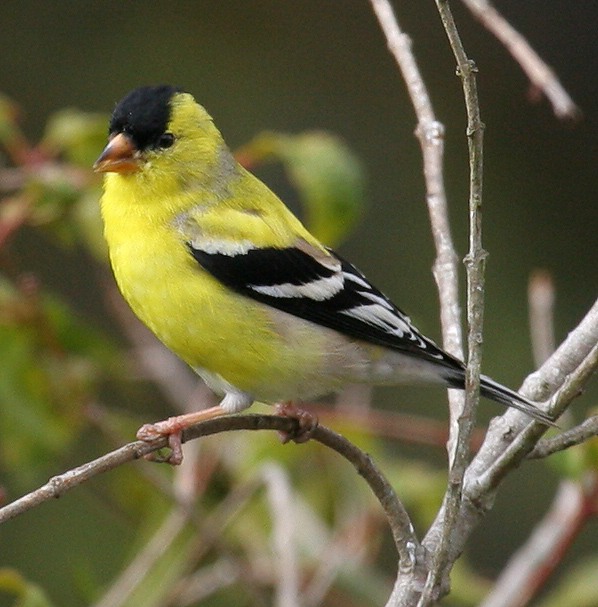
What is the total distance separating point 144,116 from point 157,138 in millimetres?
68

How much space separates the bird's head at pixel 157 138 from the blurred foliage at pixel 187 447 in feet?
0.44

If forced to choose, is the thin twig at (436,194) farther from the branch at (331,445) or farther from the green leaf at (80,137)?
the green leaf at (80,137)

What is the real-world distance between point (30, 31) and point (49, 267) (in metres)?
1.84

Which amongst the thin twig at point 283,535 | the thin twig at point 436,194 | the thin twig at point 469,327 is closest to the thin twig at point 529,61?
the thin twig at point 436,194

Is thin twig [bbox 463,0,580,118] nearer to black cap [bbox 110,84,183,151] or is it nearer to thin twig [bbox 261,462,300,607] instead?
black cap [bbox 110,84,183,151]

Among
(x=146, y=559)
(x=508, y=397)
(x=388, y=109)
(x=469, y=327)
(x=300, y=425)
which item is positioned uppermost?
(x=388, y=109)

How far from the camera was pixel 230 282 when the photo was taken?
280 cm

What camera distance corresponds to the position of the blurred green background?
24.2 feet

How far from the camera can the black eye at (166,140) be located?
3.09m

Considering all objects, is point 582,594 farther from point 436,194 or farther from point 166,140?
point 166,140

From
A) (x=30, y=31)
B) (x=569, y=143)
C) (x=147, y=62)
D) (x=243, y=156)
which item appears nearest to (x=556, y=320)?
(x=569, y=143)

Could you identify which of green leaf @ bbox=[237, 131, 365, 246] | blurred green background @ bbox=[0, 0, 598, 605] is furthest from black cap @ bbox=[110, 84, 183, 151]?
blurred green background @ bbox=[0, 0, 598, 605]

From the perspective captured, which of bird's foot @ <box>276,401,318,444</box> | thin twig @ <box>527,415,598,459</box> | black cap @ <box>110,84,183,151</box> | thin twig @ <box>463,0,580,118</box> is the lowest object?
bird's foot @ <box>276,401,318,444</box>

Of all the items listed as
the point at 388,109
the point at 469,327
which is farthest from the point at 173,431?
the point at 388,109
